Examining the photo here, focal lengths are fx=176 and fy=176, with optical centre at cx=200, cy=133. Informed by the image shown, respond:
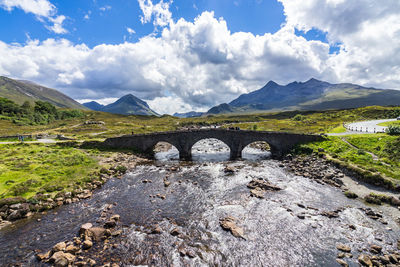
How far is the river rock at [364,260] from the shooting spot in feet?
46.7

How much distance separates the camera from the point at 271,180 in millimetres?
32500

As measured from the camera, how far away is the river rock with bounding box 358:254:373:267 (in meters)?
14.2

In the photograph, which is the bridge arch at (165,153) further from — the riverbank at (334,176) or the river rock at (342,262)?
the river rock at (342,262)

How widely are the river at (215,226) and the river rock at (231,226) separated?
0.58 metres

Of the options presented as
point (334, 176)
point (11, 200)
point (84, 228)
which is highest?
point (11, 200)

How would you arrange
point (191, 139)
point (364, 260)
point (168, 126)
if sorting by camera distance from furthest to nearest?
point (168, 126) → point (191, 139) → point (364, 260)

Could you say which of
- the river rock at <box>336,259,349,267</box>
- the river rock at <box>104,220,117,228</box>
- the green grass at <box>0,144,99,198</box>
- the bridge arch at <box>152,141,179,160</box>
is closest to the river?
the river rock at <box>336,259,349,267</box>

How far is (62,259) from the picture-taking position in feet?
46.4

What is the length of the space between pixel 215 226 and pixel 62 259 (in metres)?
13.9

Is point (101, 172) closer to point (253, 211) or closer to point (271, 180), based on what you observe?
point (253, 211)

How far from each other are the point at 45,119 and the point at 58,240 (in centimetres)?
15476

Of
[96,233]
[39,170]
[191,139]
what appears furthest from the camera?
[191,139]

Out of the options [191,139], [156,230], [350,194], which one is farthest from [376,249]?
[191,139]

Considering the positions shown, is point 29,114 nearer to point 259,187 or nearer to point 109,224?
point 109,224
